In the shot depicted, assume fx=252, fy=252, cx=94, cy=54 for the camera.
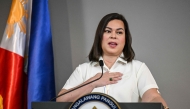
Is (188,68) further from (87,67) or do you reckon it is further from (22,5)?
(22,5)

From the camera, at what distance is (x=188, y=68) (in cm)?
195

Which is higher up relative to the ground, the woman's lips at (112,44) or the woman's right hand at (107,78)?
the woman's lips at (112,44)

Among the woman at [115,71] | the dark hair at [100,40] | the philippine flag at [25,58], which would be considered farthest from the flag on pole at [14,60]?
the dark hair at [100,40]

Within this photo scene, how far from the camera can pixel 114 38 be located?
5.57ft

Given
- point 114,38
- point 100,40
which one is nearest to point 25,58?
point 100,40

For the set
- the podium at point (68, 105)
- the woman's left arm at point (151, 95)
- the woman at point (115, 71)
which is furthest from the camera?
the woman at point (115, 71)

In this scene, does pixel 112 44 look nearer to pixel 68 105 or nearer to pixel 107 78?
pixel 107 78

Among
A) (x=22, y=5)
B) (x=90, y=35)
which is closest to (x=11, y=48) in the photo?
(x=22, y=5)

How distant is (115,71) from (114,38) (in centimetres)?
22

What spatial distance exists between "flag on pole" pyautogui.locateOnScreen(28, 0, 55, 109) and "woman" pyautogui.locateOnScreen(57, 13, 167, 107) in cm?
16

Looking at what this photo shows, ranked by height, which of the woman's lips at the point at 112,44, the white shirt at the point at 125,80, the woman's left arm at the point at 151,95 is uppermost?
the woman's lips at the point at 112,44

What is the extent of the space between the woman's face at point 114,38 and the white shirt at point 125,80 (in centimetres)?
8

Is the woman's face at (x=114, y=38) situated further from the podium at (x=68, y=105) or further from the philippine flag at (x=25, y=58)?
the podium at (x=68, y=105)

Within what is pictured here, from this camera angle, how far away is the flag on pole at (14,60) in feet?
5.53
